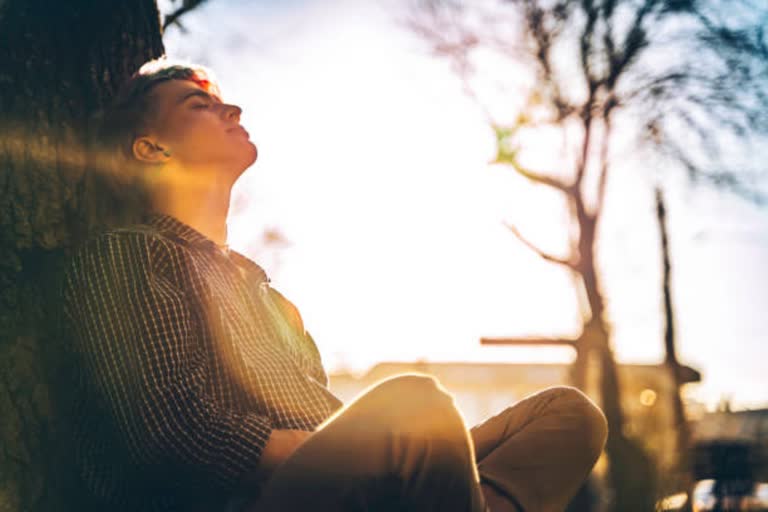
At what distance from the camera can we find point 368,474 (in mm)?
1344

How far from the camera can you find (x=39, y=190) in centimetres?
210

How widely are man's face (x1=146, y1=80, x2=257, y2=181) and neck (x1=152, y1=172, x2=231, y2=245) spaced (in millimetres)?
77

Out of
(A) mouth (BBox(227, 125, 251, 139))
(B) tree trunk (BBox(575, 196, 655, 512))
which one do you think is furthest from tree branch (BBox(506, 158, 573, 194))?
(A) mouth (BBox(227, 125, 251, 139))

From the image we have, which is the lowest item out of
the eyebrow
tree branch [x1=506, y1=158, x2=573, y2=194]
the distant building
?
the distant building

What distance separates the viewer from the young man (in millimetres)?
1361

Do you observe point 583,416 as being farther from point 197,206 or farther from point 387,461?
point 197,206

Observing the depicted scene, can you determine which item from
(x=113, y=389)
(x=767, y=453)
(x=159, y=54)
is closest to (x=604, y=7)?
(x=159, y=54)

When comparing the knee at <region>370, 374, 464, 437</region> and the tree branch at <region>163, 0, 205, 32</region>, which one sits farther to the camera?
the tree branch at <region>163, 0, 205, 32</region>

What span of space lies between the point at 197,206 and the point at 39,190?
0.48m

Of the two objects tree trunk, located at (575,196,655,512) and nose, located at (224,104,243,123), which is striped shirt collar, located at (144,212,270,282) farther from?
tree trunk, located at (575,196,655,512)

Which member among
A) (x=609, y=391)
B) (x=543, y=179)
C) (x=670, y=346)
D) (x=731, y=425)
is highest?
(x=543, y=179)

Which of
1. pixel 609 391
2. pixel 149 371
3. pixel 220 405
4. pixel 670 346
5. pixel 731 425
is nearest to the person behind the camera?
pixel 149 371

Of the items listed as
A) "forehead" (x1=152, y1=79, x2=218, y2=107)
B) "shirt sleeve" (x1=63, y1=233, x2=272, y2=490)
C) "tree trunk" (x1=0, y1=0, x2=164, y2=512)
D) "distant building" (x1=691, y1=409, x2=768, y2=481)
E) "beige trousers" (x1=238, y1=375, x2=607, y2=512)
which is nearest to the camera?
"beige trousers" (x1=238, y1=375, x2=607, y2=512)

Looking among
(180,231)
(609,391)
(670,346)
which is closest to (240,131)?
(180,231)
